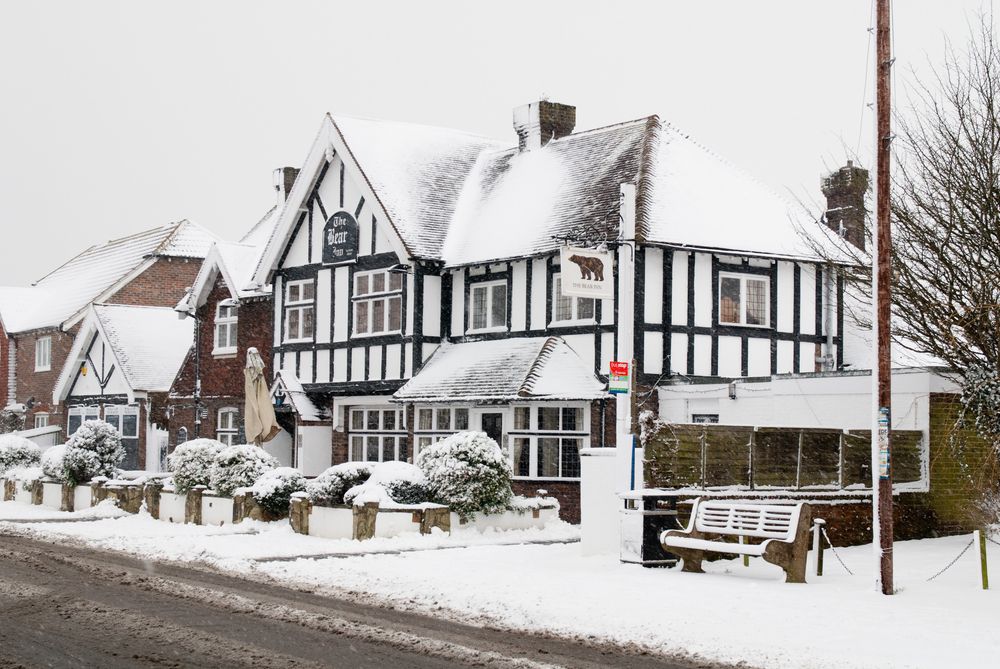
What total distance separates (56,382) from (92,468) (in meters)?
20.6

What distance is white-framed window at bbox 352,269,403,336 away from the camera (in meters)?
30.6

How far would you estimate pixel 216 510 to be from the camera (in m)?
24.2

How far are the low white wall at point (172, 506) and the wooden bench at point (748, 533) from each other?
11.8 meters

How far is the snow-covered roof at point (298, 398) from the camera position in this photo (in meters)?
32.6

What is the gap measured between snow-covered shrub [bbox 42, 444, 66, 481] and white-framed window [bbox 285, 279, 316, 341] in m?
6.74

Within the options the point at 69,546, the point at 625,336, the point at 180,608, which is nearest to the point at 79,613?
the point at 180,608

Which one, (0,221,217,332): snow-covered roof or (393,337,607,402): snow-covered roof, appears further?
(0,221,217,332): snow-covered roof

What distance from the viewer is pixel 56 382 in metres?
48.0

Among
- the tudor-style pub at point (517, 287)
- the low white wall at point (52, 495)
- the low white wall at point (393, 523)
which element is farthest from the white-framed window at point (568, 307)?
the low white wall at point (52, 495)

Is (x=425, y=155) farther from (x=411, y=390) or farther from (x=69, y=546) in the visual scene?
(x=69, y=546)

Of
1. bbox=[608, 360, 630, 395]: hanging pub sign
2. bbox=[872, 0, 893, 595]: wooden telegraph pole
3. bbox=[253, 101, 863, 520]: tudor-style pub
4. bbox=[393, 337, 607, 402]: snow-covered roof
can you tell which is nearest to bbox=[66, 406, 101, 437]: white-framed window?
bbox=[253, 101, 863, 520]: tudor-style pub

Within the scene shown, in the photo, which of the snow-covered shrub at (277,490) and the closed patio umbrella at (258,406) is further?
the closed patio umbrella at (258,406)

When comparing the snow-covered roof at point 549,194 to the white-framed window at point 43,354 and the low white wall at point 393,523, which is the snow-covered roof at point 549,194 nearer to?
the low white wall at point 393,523

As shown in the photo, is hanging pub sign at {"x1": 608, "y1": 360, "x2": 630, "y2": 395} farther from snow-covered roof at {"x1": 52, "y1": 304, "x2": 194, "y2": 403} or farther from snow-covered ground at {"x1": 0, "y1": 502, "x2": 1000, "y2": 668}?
snow-covered roof at {"x1": 52, "y1": 304, "x2": 194, "y2": 403}
